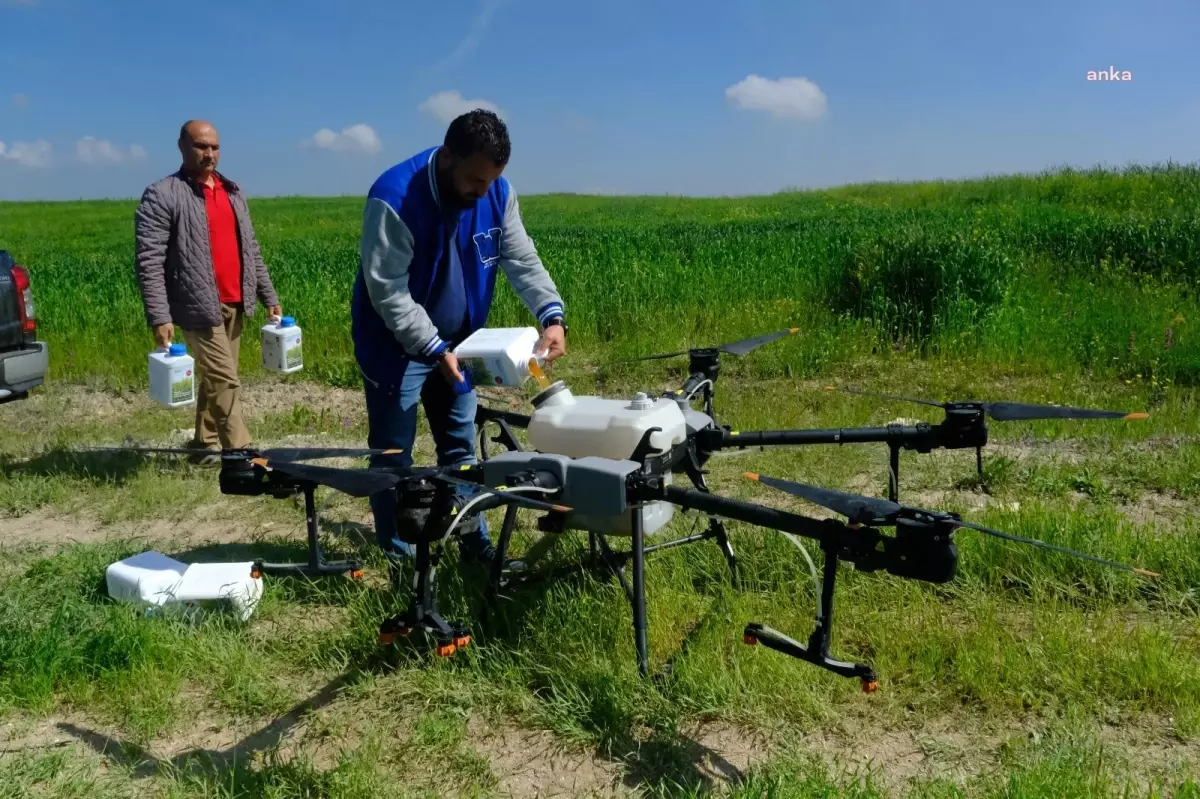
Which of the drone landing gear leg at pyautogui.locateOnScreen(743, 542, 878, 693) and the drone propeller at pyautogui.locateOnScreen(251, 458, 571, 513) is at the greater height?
the drone propeller at pyautogui.locateOnScreen(251, 458, 571, 513)

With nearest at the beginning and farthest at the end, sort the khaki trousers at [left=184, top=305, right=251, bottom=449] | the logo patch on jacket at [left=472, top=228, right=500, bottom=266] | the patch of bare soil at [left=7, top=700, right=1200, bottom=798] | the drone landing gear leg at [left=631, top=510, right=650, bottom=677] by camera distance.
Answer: the patch of bare soil at [left=7, top=700, right=1200, bottom=798]
the drone landing gear leg at [left=631, top=510, right=650, bottom=677]
the logo patch on jacket at [left=472, top=228, right=500, bottom=266]
the khaki trousers at [left=184, top=305, right=251, bottom=449]

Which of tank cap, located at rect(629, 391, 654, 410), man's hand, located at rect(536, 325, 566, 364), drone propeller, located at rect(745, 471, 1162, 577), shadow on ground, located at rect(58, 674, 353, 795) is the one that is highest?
man's hand, located at rect(536, 325, 566, 364)

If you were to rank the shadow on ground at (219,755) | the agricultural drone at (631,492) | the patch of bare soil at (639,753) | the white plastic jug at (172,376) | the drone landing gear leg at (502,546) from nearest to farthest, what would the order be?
the agricultural drone at (631,492) → the patch of bare soil at (639,753) → the shadow on ground at (219,755) → the drone landing gear leg at (502,546) → the white plastic jug at (172,376)

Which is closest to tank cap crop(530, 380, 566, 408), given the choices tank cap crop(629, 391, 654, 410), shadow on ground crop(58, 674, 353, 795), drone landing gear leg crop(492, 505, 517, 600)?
tank cap crop(629, 391, 654, 410)

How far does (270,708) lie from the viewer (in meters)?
3.30

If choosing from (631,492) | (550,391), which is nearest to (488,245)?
(550,391)

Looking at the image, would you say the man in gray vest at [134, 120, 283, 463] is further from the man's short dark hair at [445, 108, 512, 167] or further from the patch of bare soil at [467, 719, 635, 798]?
the patch of bare soil at [467, 719, 635, 798]

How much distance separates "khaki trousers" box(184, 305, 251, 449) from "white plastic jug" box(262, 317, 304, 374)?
0.74 feet

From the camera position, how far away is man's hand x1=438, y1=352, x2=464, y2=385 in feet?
11.8

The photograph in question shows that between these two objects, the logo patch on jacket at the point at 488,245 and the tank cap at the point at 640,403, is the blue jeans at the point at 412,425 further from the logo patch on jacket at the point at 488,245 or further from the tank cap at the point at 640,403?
the tank cap at the point at 640,403

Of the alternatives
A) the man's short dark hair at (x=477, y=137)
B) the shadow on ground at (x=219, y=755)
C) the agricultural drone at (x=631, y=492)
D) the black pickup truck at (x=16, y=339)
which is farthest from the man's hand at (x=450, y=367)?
the black pickup truck at (x=16, y=339)

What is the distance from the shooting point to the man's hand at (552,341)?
3684mm

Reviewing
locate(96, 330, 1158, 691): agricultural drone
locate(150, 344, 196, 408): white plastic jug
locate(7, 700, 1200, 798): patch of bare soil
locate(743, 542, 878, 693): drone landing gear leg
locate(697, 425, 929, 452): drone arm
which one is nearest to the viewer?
locate(96, 330, 1158, 691): agricultural drone

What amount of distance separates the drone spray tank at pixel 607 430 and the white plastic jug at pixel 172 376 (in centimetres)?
319
